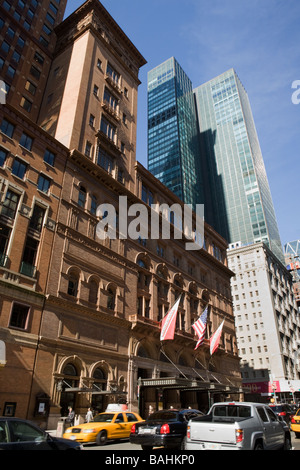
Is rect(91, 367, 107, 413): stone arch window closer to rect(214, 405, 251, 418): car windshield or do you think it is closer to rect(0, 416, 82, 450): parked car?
rect(214, 405, 251, 418): car windshield

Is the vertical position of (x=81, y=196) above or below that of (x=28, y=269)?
above

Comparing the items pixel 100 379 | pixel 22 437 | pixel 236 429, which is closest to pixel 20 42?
pixel 100 379

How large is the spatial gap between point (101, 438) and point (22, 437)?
9635 mm

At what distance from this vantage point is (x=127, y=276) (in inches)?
1404

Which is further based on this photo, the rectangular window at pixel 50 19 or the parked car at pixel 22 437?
the rectangular window at pixel 50 19

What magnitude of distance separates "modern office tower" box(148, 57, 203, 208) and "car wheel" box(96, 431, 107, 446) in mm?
115715

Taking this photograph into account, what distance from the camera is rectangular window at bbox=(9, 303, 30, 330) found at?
77.8ft

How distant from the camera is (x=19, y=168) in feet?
91.6

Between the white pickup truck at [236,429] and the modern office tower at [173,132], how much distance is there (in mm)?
119385

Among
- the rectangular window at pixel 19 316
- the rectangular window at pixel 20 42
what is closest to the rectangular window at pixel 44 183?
the rectangular window at pixel 19 316

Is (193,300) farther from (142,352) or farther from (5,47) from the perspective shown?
(5,47)

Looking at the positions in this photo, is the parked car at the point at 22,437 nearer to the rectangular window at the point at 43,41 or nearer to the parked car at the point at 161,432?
the parked car at the point at 161,432

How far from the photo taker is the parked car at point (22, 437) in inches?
323
